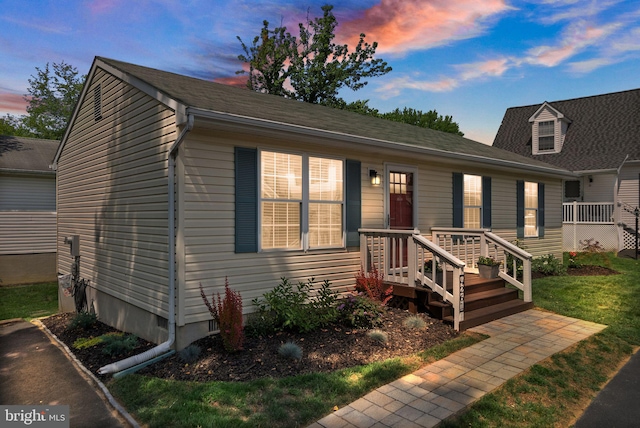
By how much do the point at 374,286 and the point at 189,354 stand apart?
3.06 meters

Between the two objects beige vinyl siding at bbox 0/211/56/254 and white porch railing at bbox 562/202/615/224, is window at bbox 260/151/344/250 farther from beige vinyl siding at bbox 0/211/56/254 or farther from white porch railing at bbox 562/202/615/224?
white porch railing at bbox 562/202/615/224

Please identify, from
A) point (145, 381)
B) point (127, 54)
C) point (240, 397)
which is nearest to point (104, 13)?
point (127, 54)

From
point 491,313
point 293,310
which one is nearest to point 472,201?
point 491,313

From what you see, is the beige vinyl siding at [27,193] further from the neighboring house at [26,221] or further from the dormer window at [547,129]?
the dormer window at [547,129]

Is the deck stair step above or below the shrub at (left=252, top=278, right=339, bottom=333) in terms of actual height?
below

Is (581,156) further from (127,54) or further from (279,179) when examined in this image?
(127,54)

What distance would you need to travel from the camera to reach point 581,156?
1716cm

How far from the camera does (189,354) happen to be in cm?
485

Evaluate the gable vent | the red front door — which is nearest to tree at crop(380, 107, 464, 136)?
the red front door

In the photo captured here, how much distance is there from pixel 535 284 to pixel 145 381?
8.11 meters

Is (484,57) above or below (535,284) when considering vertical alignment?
above

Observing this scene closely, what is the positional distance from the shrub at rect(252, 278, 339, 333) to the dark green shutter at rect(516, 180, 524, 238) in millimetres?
6870

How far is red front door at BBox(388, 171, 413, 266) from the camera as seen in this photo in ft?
25.3

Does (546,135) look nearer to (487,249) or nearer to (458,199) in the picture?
(458,199)
